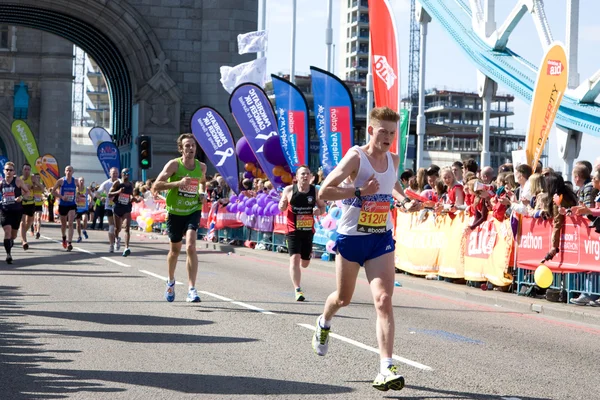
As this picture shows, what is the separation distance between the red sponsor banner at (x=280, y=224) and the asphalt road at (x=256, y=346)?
801 cm

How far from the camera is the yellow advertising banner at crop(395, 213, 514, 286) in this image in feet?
50.3

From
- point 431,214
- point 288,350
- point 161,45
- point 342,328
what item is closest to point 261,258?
point 431,214

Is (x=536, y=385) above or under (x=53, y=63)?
under

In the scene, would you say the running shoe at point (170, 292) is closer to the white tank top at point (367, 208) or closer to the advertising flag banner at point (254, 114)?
the white tank top at point (367, 208)

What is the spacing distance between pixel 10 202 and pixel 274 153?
8.13 metres

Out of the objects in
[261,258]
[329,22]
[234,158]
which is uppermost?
[329,22]

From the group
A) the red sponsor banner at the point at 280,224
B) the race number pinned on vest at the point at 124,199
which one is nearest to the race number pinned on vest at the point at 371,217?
the race number pinned on vest at the point at 124,199

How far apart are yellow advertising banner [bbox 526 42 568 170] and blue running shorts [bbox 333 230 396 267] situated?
876cm

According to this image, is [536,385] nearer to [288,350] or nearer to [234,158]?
[288,350]

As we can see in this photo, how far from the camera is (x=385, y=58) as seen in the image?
2050 centimetres

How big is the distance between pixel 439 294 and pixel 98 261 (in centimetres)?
783

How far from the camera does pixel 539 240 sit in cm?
1444

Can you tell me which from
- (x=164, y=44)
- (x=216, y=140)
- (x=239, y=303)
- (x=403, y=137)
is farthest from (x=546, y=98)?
(x=164, y=44)

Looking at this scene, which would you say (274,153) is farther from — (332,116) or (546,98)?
(546,98)
